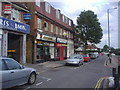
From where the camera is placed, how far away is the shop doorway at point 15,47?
1698cm

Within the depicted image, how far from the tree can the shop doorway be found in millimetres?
24909

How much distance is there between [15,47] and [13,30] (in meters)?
3.08

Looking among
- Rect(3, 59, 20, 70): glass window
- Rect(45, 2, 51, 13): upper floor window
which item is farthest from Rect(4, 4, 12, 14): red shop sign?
Rect(45, 2, 51, 13): upper floor window

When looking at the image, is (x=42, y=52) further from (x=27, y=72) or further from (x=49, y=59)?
(x=27, y=72)

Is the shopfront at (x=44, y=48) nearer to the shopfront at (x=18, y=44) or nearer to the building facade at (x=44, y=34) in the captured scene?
the building facade at (x=44, y=34)

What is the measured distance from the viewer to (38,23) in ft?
66.2

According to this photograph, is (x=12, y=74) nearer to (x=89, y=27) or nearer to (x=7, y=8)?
(x=7, y=8)

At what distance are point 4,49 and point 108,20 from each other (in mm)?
19478

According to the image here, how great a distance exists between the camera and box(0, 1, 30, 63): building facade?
534 inches

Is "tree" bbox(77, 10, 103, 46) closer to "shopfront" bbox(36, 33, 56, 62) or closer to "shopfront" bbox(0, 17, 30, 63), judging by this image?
"shopfront" bbox(36, 33, 56, 62)

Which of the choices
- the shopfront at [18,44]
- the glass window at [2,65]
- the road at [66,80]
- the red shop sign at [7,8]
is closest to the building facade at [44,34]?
the shopfront at [18,44]

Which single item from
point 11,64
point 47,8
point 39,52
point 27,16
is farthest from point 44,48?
point 11,64

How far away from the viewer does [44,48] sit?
72.9 feet

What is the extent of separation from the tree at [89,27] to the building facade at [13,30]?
2353 centimetres
